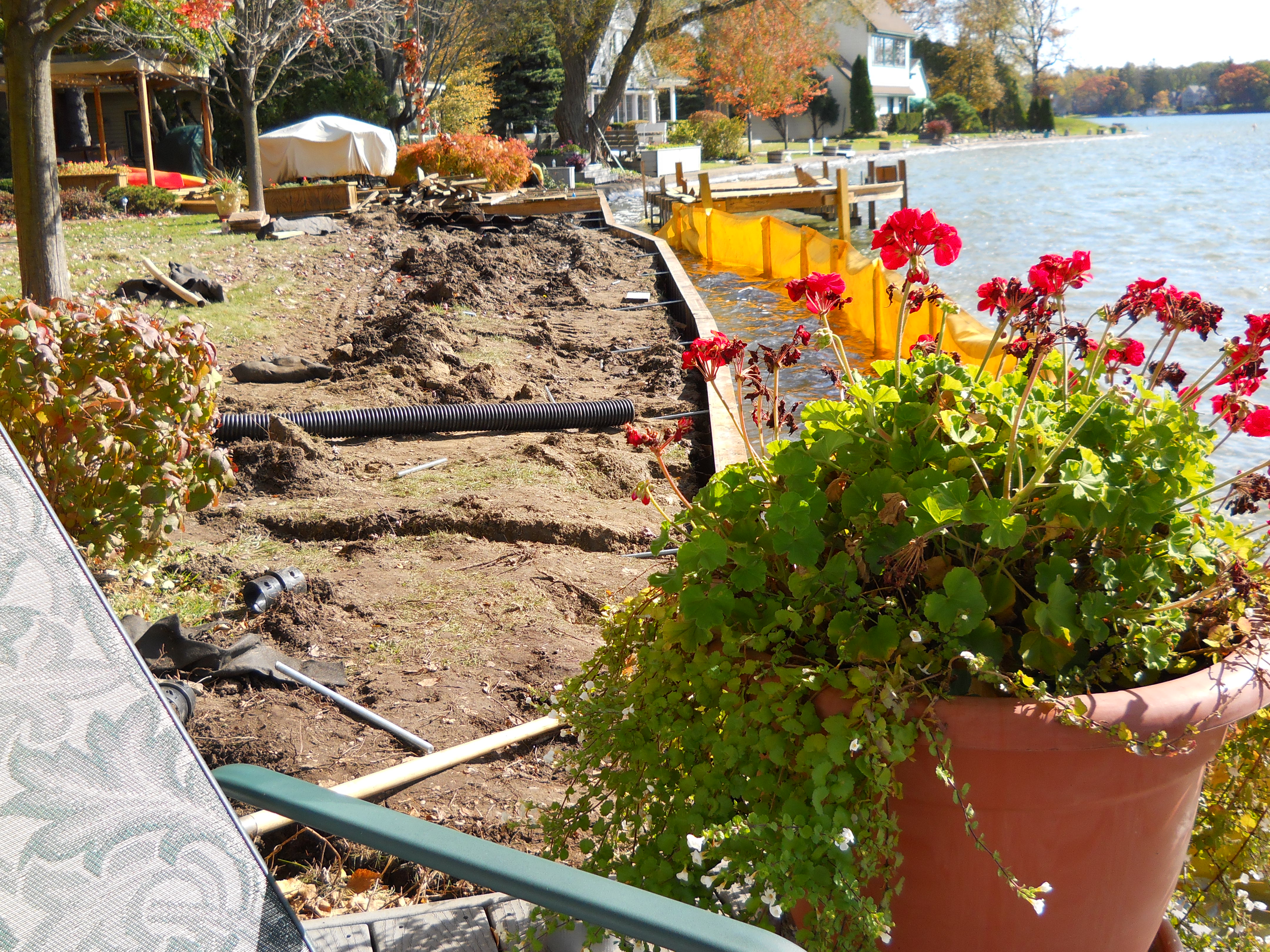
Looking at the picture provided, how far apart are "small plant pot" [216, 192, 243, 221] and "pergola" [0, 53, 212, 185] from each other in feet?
10.4

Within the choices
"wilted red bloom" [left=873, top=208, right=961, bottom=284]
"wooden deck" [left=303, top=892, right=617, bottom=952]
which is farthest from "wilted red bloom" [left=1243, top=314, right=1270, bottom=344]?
"wooden deck" [left=303, top=892, right=617, bottom=952]

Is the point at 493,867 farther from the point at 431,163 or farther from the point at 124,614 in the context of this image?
the point at 431,163

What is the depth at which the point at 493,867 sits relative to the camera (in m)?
1.28

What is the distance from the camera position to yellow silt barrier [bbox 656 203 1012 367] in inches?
273

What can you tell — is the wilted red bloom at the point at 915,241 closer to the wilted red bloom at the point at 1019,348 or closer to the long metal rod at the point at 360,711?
the wilted red bloom at the point at 1019,348

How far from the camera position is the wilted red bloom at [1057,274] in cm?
176

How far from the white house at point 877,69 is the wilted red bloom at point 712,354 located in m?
61.6

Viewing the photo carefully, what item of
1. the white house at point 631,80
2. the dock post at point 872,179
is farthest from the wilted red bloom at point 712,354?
the white house at point 631,80

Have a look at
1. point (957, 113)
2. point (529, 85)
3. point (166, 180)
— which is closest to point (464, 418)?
point (166, 180)

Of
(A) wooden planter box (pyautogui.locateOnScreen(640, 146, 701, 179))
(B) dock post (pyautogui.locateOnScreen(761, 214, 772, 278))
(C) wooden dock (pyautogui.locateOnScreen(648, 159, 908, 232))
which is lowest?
(B) dock post (pyautogui.locateOnScreen(761, 214, 772, 278))

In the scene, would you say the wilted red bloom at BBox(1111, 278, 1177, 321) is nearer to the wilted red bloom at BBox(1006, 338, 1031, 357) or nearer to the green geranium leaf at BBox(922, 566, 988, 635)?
the wilted red bloom at BBox(1006, 338, 1031, 357)

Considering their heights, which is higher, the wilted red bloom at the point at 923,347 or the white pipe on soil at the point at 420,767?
the wilted red bloom at the point at 923,347

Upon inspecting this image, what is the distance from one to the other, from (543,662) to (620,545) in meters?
1.23

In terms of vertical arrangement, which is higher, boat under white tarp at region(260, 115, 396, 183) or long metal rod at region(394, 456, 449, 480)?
boat under white tarp at region(260, 115, 396, 183)
